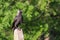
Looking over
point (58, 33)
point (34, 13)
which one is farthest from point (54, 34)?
point (34, 13)

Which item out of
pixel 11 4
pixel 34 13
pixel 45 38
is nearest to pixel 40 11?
pixel 34 13

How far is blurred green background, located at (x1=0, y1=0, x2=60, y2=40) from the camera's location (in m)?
6.89

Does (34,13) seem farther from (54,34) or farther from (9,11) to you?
(54,34)

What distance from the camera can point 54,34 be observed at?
8953mm

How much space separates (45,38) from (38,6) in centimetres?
201

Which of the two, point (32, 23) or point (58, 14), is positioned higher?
point (58, 14)

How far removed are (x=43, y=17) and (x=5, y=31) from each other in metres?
1.31

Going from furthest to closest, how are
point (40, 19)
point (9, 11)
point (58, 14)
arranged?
point (58, 14) → point (40, 19) → point (9, 11)

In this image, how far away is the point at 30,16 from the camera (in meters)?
6.80

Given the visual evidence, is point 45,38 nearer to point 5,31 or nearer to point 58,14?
point 58,14

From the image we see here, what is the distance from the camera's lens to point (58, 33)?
8906mm

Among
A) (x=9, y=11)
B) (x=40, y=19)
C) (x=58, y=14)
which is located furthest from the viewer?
(x=58, y=14)

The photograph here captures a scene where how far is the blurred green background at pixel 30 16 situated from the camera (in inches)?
271

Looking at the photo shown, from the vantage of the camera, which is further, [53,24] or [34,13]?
[53,24]
